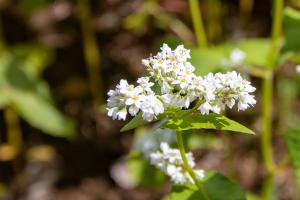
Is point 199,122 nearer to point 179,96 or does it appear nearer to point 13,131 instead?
point 179,96

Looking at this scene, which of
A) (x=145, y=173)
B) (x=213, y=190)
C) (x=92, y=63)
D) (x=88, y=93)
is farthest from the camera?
(x=88, y=93)

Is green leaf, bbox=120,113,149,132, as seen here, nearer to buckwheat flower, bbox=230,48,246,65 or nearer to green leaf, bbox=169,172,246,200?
green leaf, bbox=169,172,246,200

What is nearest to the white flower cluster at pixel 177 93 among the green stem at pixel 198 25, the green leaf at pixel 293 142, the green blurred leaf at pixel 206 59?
the green leaf at pixel 293 142

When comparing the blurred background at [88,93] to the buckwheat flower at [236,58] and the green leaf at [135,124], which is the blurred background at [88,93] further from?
the green leaf at [135,124]

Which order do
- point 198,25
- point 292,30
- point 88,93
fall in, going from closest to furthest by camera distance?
point 292,30, point 198,25, point 88,93

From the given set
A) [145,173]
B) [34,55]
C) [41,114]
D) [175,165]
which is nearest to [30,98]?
[41,114]

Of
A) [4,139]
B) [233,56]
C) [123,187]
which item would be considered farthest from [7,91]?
[233,56]

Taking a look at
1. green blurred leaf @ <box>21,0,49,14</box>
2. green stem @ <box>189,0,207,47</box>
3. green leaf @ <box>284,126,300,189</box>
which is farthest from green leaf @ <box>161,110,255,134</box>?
green blurred leaf @ <box>21,0,49,14</box>

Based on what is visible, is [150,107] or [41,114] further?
[41,114]
